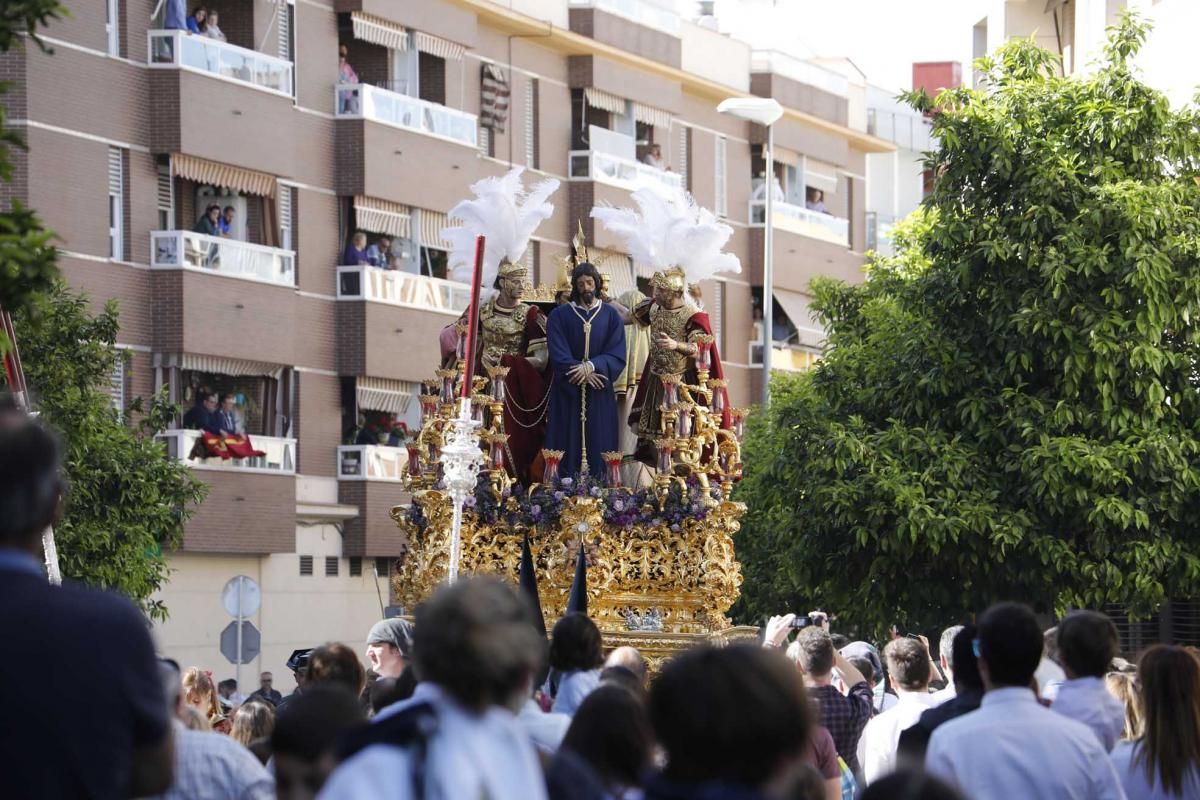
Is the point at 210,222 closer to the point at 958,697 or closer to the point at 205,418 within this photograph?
the point at 205,418

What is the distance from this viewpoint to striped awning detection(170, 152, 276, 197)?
3547cm

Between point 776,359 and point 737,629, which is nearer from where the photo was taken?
point 737,629

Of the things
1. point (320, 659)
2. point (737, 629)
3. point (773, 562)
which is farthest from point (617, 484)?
point (773, 562)

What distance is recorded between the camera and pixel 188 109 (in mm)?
35125

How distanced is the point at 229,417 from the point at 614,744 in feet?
99.7

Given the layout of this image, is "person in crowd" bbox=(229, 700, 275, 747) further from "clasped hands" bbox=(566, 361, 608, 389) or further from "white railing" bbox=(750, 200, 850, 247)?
"white railing" bbox=(750, 200, 850, 247)

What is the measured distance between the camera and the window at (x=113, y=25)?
114 ft

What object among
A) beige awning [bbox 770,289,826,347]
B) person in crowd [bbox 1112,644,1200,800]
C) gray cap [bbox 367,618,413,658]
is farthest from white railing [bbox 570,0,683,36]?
person in crowd [bbox 1112,644,1200,800]

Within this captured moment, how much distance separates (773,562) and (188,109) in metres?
11.1

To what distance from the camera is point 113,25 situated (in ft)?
114

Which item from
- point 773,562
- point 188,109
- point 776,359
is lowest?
point 773,562

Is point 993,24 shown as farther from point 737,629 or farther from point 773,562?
point 737,629

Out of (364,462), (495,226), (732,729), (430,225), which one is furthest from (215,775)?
(430,225)

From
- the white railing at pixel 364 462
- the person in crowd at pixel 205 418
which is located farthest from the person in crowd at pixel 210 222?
the white railing at pixel 364 462
